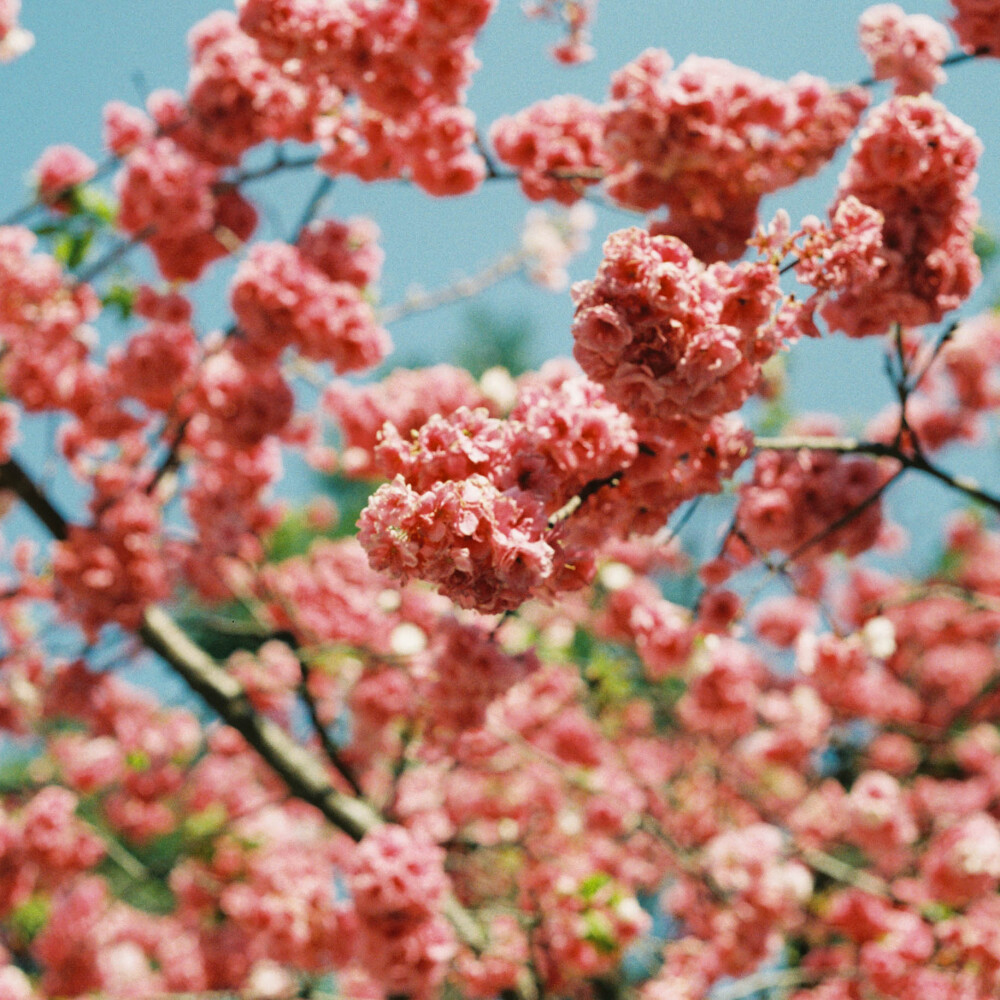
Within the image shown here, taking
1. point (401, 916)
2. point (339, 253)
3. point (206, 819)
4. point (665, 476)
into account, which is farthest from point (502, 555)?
point (206, 819)

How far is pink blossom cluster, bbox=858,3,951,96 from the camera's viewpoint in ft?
8.10

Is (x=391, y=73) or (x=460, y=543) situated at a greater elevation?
(x=391, y=73)

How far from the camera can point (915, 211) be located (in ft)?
6.91

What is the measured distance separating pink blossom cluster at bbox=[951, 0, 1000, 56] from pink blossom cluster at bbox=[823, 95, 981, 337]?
68cm

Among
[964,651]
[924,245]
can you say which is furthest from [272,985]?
[964,651]

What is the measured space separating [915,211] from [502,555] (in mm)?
1514

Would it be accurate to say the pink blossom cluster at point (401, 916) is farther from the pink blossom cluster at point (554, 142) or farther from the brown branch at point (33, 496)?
the pink blossom cluster at point (554, 142)

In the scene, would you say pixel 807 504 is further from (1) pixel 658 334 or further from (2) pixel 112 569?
(2) pixel 112 569

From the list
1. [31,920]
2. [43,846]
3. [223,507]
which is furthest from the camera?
[31,920]

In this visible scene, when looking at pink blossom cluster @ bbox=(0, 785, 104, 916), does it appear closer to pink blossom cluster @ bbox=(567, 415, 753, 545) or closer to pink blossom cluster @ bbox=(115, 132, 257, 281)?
pink blossom cluster @ bbox=(115, 132, 257, 281)

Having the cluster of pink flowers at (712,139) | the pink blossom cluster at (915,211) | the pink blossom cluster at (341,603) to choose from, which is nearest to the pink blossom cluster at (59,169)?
the pink blossom cluster at (341,603)

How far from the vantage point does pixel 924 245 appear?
2.05m

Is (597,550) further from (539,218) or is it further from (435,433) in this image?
(539,218)

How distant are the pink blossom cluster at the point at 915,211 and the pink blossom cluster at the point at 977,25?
2.22 ft
